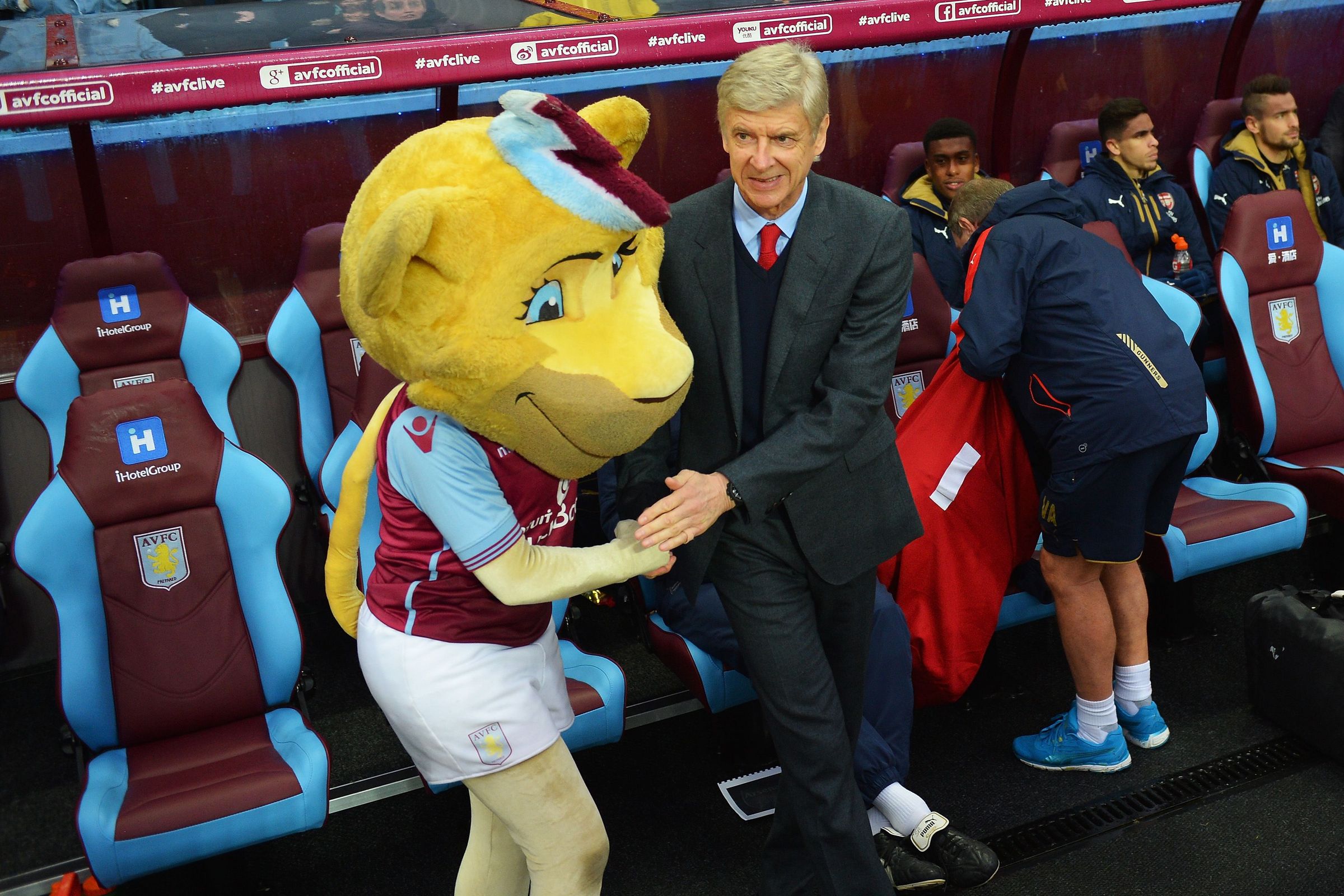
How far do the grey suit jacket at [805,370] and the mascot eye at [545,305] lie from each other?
12.6 inches

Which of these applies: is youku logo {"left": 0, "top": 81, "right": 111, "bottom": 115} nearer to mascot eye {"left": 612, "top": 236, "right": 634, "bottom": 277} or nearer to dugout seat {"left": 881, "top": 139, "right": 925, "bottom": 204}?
mascot eye {"left": 612, "top": 236, "right": 634, "bottom": 277}

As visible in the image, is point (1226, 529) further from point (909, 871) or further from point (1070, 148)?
point (1070, 148)

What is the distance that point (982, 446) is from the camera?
2.78m

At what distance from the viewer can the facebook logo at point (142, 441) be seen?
8.27 feet

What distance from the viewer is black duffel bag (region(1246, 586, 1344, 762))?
269 cm

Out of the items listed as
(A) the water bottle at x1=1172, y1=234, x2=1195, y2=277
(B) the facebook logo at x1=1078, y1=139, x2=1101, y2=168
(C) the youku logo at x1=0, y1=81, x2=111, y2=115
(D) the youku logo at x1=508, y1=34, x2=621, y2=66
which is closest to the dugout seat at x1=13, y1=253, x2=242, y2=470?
(C) the youku logo at x1=0, y1=81, x2=111, y2=115

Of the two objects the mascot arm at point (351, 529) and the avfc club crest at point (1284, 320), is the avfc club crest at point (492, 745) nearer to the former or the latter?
the mascot arm at point (351, 529)

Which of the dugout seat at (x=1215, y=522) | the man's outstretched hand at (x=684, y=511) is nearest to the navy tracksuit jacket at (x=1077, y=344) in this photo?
the dugout seat at (x=1215, y=522)

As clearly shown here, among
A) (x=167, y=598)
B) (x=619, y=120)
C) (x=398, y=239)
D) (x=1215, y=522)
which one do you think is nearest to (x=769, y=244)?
(x=619, y=120)

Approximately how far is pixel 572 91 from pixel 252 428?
1.63 m

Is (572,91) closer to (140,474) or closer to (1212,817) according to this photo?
(140,474)

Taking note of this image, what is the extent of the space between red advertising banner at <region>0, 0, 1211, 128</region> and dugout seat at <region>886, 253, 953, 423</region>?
851 mm

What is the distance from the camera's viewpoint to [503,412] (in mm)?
1600

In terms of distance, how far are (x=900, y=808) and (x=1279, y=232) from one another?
246 cm
